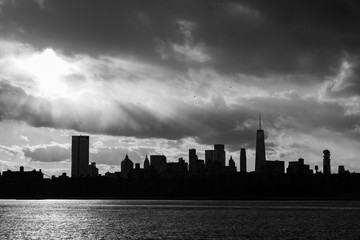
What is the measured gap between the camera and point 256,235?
399 feet

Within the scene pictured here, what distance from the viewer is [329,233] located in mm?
126125

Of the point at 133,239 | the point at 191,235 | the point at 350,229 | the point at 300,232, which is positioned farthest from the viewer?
the point at 350,229

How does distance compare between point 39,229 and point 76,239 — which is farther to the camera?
point 39,229

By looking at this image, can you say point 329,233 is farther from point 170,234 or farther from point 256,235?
point 170,234

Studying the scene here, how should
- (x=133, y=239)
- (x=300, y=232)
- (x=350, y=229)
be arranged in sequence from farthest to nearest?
(x=350, y=229)
(x=300, y=232)
(x=133, y=239)

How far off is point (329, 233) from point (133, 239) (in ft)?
134

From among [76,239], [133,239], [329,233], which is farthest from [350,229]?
[76,239]

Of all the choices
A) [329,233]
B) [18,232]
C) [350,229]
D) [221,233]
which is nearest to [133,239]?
[221,233]

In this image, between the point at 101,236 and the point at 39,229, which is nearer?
the point at 101,236

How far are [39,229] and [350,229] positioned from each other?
69.9 meters

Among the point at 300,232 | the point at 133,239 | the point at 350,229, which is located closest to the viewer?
the point at 133,239

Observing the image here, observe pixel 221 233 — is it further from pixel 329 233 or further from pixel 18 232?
pixel 18 232

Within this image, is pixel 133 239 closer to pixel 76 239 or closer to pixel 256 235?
pixel 76 239

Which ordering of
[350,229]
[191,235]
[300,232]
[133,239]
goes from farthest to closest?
[350,229] → [300,232] → [191,235] → [133,239]
